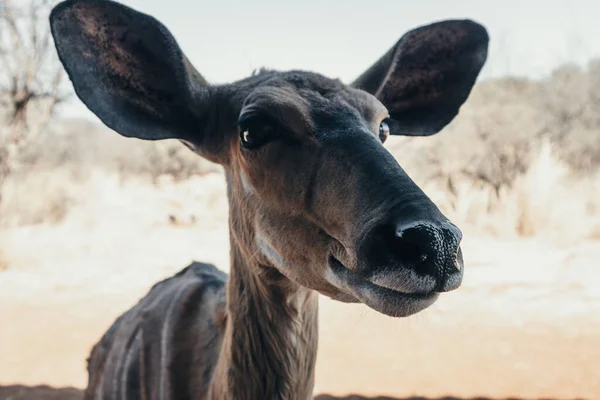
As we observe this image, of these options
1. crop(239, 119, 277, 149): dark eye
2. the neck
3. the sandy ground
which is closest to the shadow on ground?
the sandy ground

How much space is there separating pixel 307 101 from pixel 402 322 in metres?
5.14

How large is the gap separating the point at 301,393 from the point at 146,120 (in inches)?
52.6

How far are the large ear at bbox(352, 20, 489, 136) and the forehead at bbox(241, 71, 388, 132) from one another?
1.91 ft

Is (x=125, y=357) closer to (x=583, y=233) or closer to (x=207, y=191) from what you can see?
(x=583, y=233)

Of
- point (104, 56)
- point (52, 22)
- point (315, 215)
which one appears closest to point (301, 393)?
point (315, 215)

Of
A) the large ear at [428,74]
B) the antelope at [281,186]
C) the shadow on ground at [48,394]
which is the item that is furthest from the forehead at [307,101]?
the shadow on ground at [48,394]

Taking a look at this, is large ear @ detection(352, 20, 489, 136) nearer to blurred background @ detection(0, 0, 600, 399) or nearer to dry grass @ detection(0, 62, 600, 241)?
blurred background @ detection(0, 0, 600, 399)

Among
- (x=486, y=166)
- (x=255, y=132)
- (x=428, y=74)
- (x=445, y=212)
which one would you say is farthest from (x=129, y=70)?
(x=486, y=166)

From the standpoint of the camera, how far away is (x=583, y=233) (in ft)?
41.0

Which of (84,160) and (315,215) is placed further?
(84,160)

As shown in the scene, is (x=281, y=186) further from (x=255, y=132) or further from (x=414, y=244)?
(x=414, y=244)

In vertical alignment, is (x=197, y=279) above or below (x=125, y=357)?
above

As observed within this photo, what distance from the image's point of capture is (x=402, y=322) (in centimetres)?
653

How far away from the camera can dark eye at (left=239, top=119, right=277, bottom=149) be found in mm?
1928
